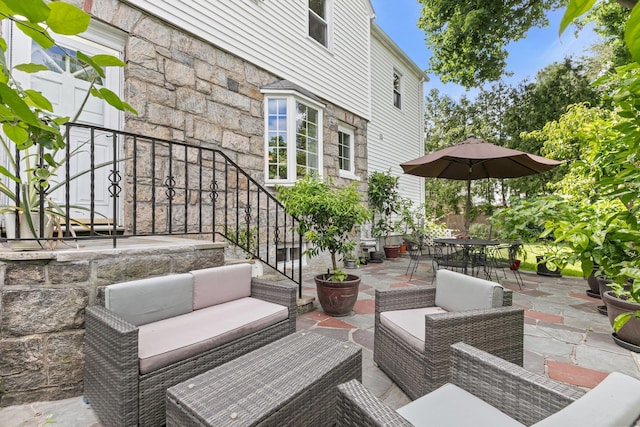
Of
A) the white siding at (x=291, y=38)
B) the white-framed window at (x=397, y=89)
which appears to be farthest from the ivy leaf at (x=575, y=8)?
the white-framed window at (x=397, y=89)

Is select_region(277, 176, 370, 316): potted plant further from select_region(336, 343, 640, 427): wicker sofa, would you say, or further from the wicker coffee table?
select_region(336, 343, 640, 427): wicker sofa

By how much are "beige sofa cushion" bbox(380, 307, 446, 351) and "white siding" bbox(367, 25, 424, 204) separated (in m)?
6.64

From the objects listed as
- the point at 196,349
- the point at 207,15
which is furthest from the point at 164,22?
the point at 196,349

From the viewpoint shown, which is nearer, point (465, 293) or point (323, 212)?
point (465, 293)

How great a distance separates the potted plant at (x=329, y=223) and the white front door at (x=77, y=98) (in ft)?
7.15

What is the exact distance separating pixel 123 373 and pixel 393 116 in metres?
9.90

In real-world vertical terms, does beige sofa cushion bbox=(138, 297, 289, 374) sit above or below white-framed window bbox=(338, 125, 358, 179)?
below

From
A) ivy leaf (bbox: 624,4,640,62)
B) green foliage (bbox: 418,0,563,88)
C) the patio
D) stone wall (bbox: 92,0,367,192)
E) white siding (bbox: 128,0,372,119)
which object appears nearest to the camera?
ivy leaf (bbox: 624,4,640,62)

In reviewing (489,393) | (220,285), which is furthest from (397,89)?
(489,393)

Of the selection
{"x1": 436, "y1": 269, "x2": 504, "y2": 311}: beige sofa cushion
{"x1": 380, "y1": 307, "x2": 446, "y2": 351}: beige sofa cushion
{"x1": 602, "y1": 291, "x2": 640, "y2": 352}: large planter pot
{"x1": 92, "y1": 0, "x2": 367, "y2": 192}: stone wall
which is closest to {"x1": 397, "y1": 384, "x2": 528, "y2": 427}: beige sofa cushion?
{"x1": 380, "y1": 307, "x2": 446, "y2": 351}: beige sofa cushion

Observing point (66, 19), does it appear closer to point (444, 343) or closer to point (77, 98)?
point (444, 343)

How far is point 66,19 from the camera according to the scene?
457 millimetres

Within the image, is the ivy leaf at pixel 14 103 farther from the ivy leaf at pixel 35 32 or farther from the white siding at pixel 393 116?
the white siding at pixel 393 116

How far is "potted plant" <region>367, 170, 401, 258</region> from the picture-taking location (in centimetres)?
835
